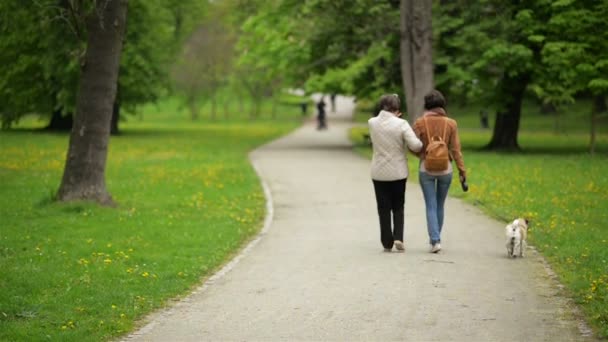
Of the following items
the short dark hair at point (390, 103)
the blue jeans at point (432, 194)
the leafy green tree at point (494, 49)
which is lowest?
the blue jeans at point (432, 194)

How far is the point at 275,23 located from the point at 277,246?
24.0 m

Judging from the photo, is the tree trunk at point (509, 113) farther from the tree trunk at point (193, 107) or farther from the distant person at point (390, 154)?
the tree trunk at point (193, 107)

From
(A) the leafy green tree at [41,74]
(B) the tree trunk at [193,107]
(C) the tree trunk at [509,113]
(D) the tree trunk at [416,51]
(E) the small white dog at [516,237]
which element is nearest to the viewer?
(E) the small white dog at [516,237]

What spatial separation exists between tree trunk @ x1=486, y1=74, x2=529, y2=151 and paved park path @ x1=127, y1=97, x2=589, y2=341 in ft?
53.4

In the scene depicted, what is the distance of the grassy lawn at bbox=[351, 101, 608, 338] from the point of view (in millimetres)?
10062

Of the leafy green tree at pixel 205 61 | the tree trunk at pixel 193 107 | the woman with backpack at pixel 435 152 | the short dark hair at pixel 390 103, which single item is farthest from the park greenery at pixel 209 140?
the tree trunk at pixel 193 107

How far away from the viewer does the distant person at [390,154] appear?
1175 centimetres

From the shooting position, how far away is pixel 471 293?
9.48 meters

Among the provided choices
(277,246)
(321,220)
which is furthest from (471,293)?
Answer: (321,220)

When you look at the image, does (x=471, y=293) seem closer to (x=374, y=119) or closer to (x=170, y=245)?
(x=374, y=119)

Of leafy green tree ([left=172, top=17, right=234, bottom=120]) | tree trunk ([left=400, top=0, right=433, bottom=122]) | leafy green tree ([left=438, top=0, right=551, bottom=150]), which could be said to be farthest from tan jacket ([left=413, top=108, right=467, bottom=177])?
leafy green tree ([left=172, top=17, right=234, bottom=120])

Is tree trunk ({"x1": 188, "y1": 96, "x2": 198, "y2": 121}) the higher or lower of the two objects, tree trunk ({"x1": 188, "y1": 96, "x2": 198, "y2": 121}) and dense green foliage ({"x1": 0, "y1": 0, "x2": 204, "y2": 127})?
the lower

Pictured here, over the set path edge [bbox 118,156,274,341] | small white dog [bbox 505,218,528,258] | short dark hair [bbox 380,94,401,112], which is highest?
short dark hair [bbox 380,94,401,112]

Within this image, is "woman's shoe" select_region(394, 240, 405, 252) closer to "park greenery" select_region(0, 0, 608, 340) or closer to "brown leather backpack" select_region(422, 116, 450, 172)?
"brown leather backpack" select_region(422, 116, 450, 172)
